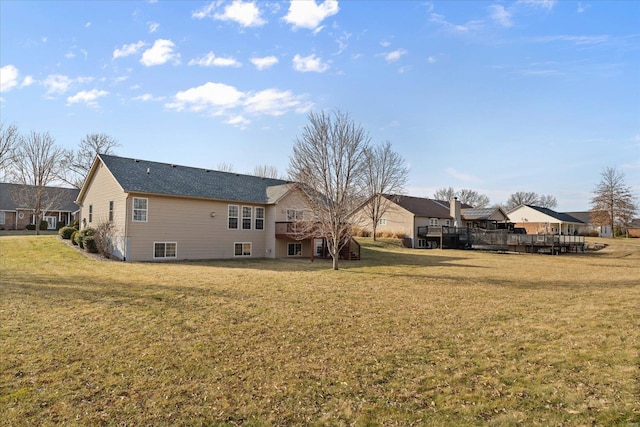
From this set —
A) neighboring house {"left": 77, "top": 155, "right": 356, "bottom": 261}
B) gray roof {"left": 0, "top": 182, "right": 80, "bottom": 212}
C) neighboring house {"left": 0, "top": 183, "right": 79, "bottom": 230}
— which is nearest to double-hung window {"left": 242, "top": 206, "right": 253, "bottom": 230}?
neighboring house {"left": 77, "top": 155, "right": 356, "bottom": 261}

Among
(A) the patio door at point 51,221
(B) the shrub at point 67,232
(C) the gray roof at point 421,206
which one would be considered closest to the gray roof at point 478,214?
(C) the gray roof at point 421,206

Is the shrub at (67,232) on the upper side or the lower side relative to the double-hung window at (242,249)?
upper

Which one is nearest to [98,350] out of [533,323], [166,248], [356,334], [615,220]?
[356,334]

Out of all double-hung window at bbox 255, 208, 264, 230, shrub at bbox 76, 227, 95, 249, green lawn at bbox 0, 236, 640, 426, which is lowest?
green lawn at bbox 0, 236, 640, 426

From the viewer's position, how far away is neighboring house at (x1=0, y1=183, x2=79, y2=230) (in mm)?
39562

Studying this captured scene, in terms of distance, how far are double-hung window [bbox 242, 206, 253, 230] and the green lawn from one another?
39.9ft

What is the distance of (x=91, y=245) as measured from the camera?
2123 cm

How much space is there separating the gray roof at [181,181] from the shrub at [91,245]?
3.77 meters

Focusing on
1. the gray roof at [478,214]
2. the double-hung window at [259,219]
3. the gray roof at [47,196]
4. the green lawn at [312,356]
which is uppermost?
the gray roof at [47,196]

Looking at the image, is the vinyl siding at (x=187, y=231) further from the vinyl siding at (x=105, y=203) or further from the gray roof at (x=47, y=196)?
the gray roof at (x=47, y=196)

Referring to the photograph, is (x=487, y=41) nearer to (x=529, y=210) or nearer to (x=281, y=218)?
(x=281, y=218)

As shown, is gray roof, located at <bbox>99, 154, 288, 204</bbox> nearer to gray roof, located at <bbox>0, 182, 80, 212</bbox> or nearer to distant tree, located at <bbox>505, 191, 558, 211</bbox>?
gray roof, located at <bbox>0, 182, 80, 212</bbox>

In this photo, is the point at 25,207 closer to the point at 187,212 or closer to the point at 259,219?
the point at 187,212

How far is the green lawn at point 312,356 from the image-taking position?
15.6ft
